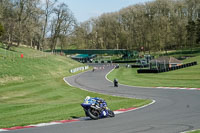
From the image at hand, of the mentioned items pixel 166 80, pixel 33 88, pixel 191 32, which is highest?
pixel 191 32

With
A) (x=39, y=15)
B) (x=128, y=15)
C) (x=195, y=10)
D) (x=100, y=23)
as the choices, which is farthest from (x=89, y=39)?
(x=39, y=15)

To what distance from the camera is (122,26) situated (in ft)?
519

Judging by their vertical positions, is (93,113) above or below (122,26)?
below

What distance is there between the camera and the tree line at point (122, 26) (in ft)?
316

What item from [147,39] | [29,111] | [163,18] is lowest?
[29,111]

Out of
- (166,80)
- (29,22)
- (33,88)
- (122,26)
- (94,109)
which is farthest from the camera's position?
(122,26)

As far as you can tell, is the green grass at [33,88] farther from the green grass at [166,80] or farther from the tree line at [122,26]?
the tree line at [122,26]

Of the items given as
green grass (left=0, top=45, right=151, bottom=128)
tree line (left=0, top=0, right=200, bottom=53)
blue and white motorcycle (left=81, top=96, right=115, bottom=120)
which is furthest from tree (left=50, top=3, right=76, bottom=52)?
blue and white motorcycle (left=81, top=96, right=115, bottom=120)

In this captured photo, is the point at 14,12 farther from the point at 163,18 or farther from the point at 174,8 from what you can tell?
the point at 174,8

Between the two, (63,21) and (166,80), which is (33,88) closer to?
(166,80)

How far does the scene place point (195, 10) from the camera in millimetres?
152625

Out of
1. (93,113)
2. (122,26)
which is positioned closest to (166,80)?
(93,113)

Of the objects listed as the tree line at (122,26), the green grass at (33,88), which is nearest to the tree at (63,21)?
the tree line at (122,26)

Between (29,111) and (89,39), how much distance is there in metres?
146
